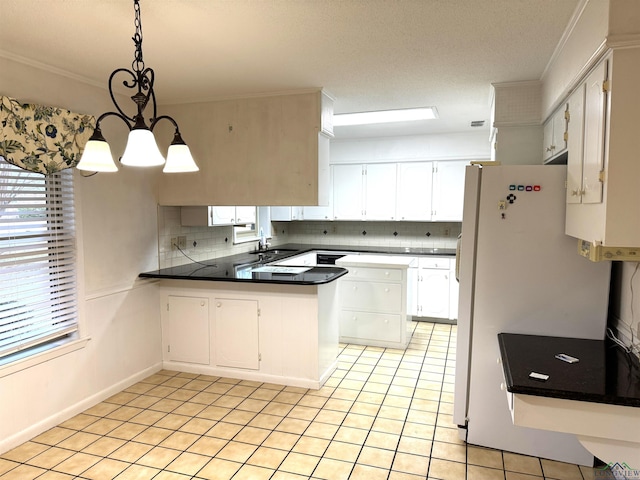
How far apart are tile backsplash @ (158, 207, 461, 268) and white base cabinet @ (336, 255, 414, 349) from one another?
56.2 inches

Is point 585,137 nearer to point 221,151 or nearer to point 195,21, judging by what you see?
point 195,21

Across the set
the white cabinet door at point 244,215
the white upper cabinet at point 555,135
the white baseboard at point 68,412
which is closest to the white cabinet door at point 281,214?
the white cabinet door at point 244,215

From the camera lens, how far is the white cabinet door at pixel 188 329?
12.8 feet

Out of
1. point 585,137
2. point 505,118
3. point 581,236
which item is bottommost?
point 581,236

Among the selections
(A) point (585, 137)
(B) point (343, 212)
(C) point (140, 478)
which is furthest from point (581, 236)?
(B) point (343, 212)

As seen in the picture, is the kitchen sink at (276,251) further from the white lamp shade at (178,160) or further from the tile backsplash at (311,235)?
the white lamp shade at (178,160)

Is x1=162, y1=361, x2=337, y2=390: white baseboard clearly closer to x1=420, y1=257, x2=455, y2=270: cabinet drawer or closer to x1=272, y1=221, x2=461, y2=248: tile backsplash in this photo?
x1=420, y1=257, x2=455, y2=270: cabinet drawer

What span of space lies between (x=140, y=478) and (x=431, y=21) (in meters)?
2.97

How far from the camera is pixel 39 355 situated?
2.90 meters

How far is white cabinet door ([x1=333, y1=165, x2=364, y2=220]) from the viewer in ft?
20.0

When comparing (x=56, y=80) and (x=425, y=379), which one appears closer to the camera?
(x=56, y=80)

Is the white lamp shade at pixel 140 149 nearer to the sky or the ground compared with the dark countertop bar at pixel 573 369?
nearer to the sky

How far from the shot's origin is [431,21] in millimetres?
2283

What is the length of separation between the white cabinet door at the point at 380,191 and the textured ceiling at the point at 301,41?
2285 mm
